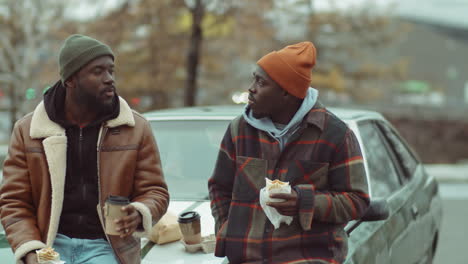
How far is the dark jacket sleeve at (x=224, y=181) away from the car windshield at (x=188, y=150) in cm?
129

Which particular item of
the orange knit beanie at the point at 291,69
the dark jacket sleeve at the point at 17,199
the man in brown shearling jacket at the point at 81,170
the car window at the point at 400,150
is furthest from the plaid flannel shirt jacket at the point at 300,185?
the car window at the point at 400,150

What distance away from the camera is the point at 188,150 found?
14.5 ft

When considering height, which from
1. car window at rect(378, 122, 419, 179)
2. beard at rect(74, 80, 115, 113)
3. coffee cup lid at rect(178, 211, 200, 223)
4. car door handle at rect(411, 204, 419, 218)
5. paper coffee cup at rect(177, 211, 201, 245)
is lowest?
car door handle at rect(411, 204, 419, 218)

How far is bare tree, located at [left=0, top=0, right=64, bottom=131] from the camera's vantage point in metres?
17.7

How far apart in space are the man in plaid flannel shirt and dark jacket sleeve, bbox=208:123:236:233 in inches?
1.9

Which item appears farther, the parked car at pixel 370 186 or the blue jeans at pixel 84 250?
the parked car at pixel 370 186

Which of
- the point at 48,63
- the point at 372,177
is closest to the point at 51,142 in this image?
the point at 372,177

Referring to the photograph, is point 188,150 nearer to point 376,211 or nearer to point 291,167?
point 376,211

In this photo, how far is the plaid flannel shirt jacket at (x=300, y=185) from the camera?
2658 millimetres

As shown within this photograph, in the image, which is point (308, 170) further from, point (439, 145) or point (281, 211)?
point (439, 145)

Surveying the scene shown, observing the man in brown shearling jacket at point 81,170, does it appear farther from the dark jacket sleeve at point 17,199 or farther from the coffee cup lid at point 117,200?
the coffee cup lid at point 117,200

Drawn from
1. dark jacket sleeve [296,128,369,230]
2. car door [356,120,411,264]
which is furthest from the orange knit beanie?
car door [356,120,411,264]

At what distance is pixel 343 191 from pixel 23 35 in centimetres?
1750

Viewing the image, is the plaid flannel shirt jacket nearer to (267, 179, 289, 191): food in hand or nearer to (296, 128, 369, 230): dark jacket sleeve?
(296, 128, 369, 230): dark jacket sleeve
